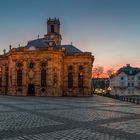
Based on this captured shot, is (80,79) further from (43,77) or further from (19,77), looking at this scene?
(19,77)

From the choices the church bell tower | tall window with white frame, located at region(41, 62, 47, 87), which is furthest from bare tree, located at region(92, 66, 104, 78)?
tall window with white frame, located at region(41, 62, 47, 87)

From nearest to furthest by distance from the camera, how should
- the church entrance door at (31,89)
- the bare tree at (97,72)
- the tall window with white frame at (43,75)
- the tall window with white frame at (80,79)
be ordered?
1. the tall window with white frame at (43,75)
2. the church entrance door at (31,89)
3. the tall window with white frame at (80,79)
4. the bare tree at (97,72)

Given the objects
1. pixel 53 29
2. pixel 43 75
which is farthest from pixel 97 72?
pixel 43 75

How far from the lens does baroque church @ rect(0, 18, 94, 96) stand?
57.8m

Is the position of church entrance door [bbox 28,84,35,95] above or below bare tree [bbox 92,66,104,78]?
below

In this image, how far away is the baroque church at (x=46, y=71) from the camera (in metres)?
57.8

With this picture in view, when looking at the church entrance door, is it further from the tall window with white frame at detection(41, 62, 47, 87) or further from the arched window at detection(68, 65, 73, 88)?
the arched window at detection(68, 65, 73, 88)

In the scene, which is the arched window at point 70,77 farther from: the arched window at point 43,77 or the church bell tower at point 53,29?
the church bell tower at point 53,29

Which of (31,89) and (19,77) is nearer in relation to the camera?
(31,89)

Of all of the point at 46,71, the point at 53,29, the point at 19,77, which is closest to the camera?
the point at 46,71

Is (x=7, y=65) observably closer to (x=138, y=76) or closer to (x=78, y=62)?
(x=78, y=62)

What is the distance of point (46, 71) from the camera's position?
191ft

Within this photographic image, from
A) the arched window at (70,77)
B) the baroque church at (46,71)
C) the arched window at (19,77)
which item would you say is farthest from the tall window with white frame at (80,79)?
the arched window at (19,77)

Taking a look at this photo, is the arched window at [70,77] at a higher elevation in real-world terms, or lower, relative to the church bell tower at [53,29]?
lower
